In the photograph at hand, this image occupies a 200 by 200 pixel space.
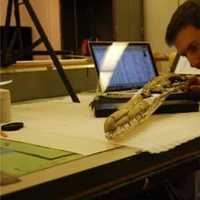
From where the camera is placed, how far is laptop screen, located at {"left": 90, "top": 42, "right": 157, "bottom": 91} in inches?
55.2

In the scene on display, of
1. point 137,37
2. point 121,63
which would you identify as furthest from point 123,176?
point 137,37

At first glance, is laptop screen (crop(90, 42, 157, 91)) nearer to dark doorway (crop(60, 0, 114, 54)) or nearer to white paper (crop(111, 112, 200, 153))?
white paper (crop(111, 112, 200, 153))

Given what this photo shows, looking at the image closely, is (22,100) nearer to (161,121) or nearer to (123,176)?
(161,121)

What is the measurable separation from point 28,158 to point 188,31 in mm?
645

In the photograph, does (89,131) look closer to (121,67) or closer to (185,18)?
(185,18)

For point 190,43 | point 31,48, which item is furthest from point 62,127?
point 31,48

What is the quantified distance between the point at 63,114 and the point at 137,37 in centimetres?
242

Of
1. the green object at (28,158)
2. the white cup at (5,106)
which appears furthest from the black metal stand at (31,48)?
the green object at (28,158)

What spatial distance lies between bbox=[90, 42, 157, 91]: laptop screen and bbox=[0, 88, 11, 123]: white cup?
1.47 feet

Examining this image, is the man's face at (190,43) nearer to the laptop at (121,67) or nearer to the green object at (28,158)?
the laptop at (121,67)

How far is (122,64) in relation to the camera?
4.78ft

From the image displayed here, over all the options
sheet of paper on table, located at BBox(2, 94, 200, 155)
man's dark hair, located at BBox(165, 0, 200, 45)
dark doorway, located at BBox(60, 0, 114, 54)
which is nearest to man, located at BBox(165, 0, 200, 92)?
man's dark hair, located at BBox(165, 0, 200, 45)

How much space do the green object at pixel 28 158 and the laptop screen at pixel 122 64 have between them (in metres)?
0.69

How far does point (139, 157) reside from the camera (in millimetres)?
696
